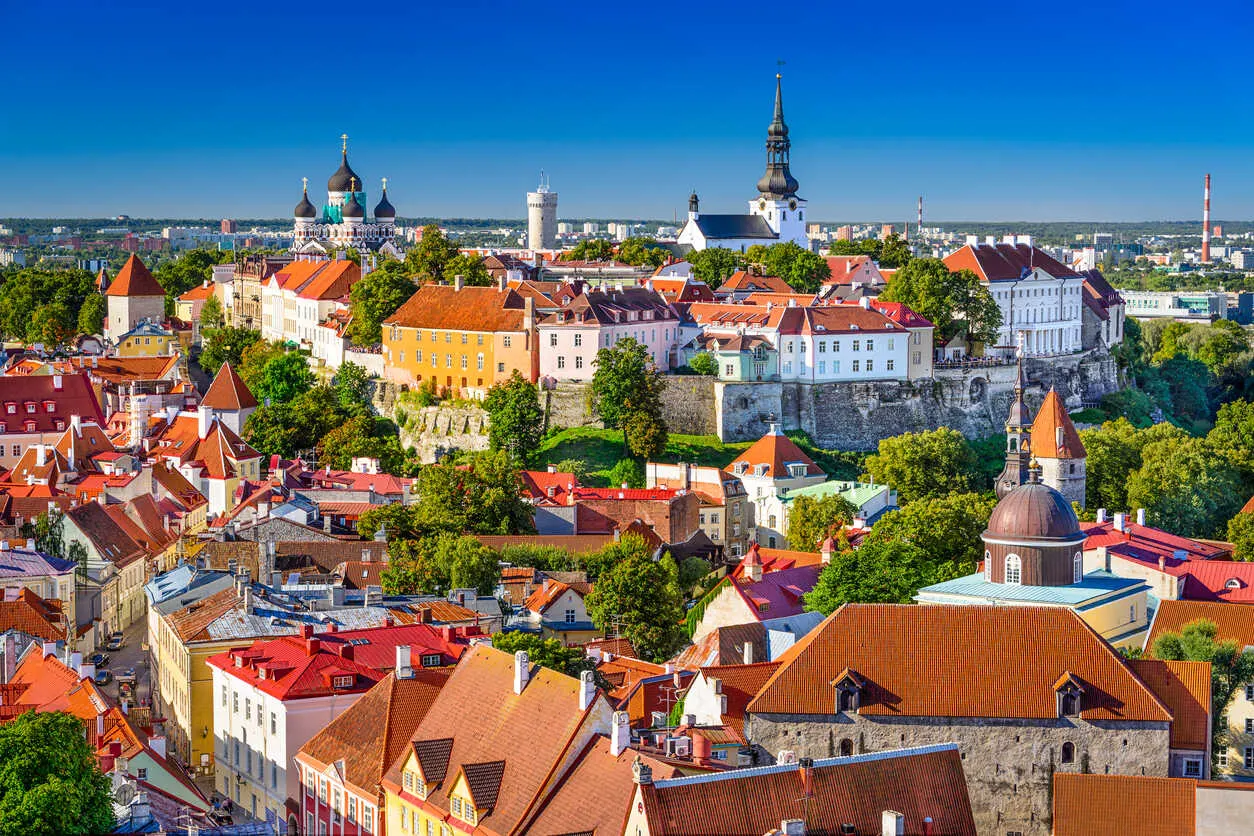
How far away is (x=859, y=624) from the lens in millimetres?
36688

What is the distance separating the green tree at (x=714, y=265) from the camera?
303 ft

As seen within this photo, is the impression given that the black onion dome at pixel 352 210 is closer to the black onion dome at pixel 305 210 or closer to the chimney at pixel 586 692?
the black onion dome at pixel 305 210

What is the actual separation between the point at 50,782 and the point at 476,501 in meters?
32.8

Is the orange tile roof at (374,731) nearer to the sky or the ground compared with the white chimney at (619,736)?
nearer to the ground

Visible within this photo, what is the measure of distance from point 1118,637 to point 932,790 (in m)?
14.8

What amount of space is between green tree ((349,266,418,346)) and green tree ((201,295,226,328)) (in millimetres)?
21110

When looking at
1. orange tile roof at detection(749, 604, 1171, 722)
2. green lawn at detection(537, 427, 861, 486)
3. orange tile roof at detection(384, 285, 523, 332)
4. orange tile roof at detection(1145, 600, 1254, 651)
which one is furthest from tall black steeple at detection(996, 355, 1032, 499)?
orange tile roof at detection(749, 604, 1171, 722)

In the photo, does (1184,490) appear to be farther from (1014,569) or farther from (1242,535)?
(1014,569)

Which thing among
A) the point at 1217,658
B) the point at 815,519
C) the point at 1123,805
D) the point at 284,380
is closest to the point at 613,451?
the point at 815,519

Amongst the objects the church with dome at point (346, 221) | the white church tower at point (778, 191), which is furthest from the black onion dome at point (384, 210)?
the white church tower at point (778, 191)

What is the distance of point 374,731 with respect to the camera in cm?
3522

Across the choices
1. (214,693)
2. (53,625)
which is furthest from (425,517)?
(214,693)

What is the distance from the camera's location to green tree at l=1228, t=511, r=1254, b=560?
A: 6197 cm

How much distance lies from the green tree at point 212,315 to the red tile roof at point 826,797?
76268mm
